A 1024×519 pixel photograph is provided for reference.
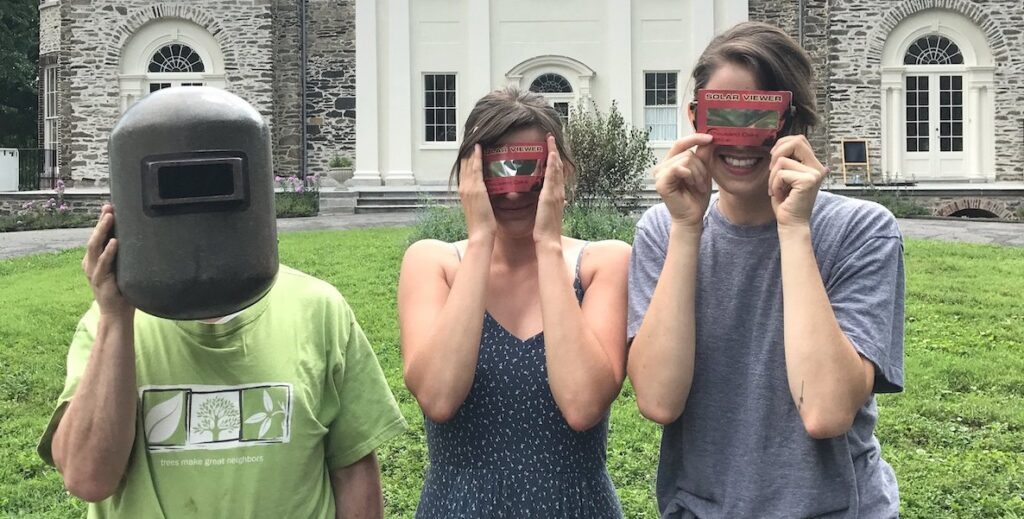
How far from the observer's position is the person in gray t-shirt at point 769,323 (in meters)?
1.63

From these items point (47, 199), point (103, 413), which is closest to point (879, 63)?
point (47, 199)

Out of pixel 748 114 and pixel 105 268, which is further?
pixel 748 114

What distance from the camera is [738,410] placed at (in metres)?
1.76

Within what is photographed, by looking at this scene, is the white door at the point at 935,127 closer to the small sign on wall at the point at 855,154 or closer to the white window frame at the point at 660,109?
the small sign on wall at the point at 855,154

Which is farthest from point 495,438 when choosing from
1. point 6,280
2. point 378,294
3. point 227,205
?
point 6,280

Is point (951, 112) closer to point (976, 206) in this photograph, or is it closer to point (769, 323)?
point (976, 206)

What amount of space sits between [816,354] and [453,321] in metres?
0.73

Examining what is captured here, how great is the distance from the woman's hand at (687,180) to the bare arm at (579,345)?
0.30 m

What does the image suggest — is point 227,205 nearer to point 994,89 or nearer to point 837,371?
point 837,371

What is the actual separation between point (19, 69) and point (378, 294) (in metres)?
27.1

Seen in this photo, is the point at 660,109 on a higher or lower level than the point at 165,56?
lower

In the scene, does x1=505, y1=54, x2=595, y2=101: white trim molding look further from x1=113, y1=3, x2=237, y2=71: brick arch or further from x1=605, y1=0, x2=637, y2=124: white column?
x1=113, y1=3, x2=237, y2=71: brick arch

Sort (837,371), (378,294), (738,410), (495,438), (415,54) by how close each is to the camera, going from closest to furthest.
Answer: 1. (837,371)
2. (738,410)
3. (495,438)
4. (378,294)
5. (415,54)

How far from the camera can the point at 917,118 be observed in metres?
19.7
